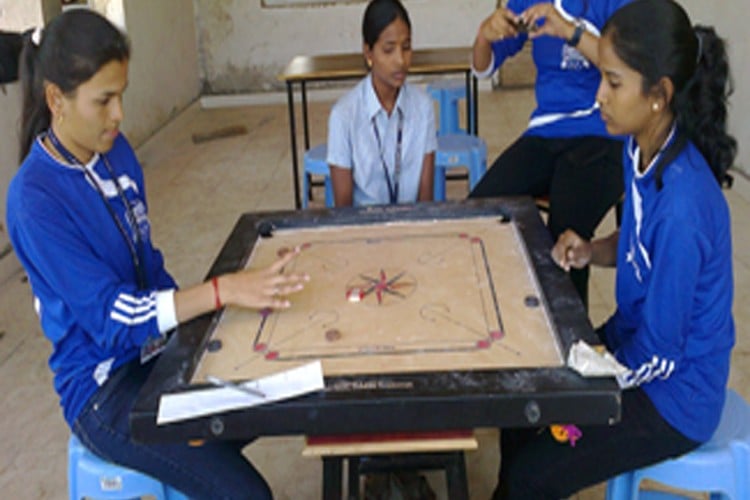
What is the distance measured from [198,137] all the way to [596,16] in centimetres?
454

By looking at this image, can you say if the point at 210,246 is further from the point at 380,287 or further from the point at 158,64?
the point at 158,64

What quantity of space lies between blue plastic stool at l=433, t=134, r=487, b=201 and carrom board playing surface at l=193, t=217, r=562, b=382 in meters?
1.65

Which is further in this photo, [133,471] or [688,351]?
[133,471]

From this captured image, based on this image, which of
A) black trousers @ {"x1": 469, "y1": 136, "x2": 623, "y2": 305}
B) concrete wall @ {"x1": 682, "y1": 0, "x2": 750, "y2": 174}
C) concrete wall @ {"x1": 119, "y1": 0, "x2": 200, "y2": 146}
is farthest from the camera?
concrete wall @ {"x1": 119, "y1": 0, "x2": 200, "y2": 146}

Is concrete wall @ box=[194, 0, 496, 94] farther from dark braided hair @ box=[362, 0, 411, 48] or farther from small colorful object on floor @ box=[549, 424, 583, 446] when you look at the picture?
small colorful object on floor @ box=[549, 424, 583, 446]

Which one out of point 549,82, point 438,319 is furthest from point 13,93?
point 438,319

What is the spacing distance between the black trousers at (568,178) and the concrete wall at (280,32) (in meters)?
5.04

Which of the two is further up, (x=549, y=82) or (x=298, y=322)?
(x=549, y=82)

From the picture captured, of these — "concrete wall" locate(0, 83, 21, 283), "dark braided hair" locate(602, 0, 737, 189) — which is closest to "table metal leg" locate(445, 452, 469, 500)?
"dark braided hair" locate(602, 0, 737, 189)

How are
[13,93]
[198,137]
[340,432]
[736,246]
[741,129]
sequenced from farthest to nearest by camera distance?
[198,137] < [741,129] < [13,93] < [736,246] < [340,432]

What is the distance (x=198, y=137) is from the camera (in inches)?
260

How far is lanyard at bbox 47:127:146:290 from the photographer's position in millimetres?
1729

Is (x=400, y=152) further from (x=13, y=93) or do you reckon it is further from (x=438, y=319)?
(x=13, y=93)

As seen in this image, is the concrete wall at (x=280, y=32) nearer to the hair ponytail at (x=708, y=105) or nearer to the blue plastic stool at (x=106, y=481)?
the hair ponytail at (x=708, y=105)
